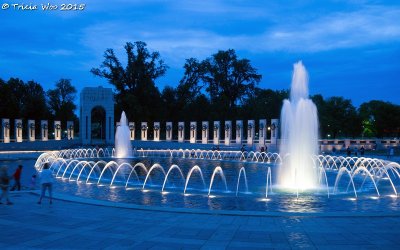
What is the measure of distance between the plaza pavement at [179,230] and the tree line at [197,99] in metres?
60.1

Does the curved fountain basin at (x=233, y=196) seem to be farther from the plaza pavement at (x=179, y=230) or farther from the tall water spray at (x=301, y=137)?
the plaza pavement at (x=179, y=230)

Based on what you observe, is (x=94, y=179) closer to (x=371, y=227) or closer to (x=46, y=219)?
(x=46, y=219)

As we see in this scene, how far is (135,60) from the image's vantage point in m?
78.0

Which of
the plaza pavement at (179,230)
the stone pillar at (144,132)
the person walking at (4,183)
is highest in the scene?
the stone pillar at (144,132)

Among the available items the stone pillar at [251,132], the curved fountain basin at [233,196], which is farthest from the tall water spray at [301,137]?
the stone pillar at [251,132]

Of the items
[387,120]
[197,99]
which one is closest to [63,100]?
[197,99]

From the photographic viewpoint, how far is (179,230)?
9.94 m

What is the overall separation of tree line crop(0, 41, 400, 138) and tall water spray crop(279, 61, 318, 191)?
46876mm

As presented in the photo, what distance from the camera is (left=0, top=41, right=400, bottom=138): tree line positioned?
7362 cm

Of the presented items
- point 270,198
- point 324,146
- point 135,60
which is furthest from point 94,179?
point 135,60

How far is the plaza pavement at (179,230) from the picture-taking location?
870cm

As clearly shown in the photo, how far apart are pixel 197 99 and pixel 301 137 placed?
55.7 metres

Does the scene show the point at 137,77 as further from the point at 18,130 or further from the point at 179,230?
the point at 179,230

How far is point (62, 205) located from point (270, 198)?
728cm
